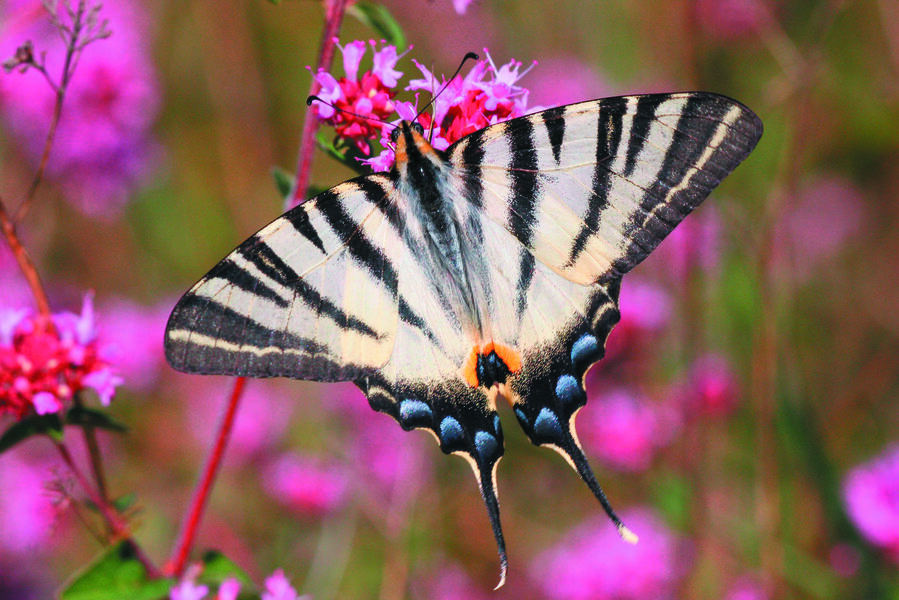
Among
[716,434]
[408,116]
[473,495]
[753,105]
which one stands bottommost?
[473,495]

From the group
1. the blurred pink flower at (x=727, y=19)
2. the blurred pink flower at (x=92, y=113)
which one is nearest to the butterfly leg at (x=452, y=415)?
the blurred pink flower at (x=92, y=113)

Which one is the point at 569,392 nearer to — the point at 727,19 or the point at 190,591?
the point at 190,591

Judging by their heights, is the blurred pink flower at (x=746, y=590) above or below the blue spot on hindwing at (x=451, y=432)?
below

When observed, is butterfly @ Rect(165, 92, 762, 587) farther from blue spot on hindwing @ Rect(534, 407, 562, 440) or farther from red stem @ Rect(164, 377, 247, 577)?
red stem @ Rect(164, 377, 247, 577)

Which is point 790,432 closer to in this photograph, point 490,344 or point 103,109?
point 490,344

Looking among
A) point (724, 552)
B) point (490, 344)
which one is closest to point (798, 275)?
point (724, 552)

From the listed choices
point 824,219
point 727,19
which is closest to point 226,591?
point 727,19

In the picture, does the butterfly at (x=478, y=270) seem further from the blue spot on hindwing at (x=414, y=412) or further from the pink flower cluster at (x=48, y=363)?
the pink flower cluster at (x=48, y=363)
